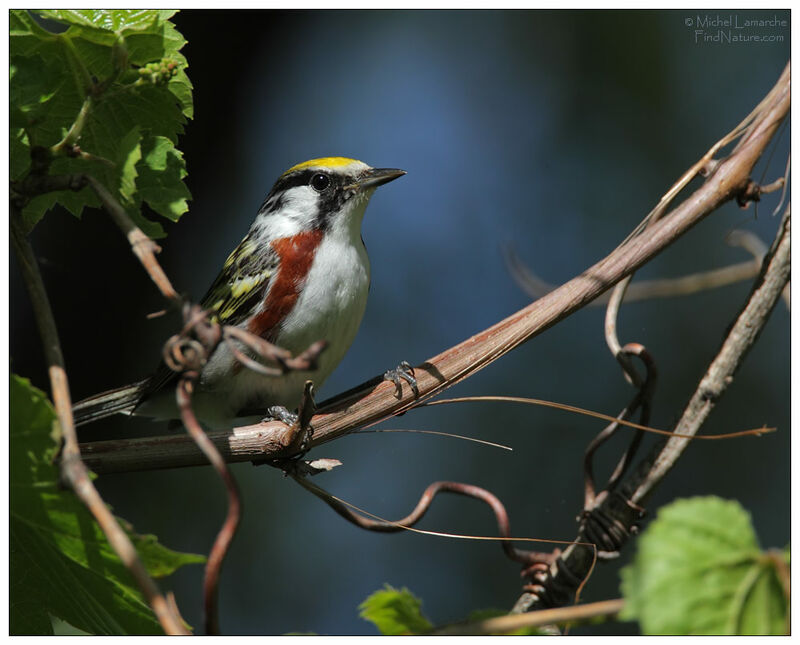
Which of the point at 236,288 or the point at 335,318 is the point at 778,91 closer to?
the point at 335,318

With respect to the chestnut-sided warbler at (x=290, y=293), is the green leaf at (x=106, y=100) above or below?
above

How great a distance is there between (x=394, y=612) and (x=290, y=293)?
61.8 inches

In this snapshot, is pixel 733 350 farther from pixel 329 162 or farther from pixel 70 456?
pixel 329 162

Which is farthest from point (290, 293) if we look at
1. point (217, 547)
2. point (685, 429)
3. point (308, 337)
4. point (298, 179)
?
point (217, 547)

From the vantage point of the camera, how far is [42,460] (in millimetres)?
1140

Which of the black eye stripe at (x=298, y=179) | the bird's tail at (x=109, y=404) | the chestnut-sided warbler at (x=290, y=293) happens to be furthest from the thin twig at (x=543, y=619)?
the black eye stripe at (x=298, y=179)

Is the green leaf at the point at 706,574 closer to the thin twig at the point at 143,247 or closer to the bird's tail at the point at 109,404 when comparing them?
the thin twig at the point at 143,247

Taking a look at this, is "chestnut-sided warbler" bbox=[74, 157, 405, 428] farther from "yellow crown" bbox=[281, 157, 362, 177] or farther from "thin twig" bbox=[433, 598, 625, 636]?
"thin twig" bbox=[433, 598, 625, 636]

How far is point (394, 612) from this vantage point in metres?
1.30

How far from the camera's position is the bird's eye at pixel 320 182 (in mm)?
3064

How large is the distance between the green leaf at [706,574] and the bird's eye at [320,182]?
2317mm

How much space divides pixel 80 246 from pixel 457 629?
4.44 meters

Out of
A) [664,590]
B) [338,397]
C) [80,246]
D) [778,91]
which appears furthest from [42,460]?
[80,246]

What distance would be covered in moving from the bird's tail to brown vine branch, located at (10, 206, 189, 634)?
1446 mm
